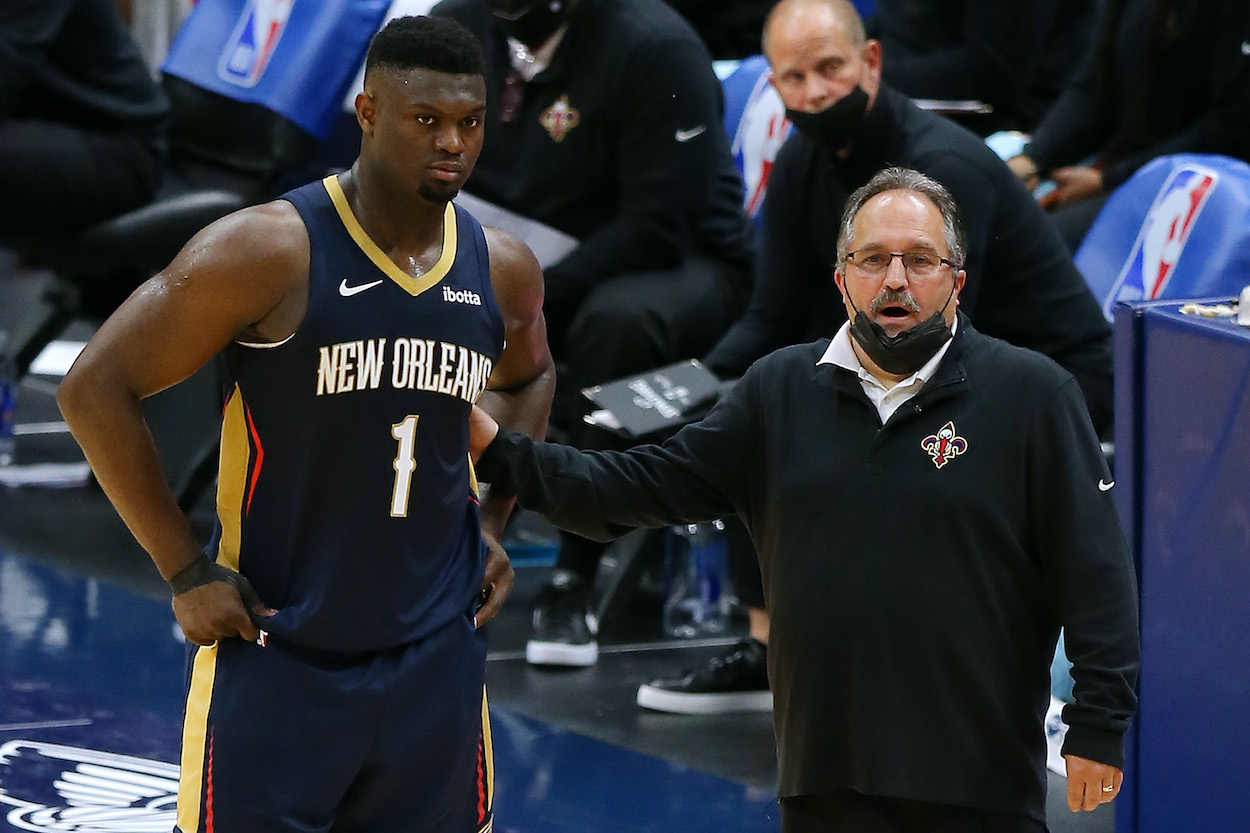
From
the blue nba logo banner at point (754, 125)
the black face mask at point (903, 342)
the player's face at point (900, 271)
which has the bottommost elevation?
the black face mask at point (903, 342)

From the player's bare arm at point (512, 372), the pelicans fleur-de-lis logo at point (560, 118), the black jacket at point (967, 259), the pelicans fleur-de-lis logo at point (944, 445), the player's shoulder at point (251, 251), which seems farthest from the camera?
the pelicans fleur-de-lis logo at point (560, 118)

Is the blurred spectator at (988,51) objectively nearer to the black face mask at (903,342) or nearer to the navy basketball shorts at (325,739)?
the black face mask at (903,342)

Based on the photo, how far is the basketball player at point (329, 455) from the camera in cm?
260

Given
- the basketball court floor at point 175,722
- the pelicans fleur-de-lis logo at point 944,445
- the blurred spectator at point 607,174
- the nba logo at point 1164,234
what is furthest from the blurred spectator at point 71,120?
the pelicans fleur-de-lis logo at point 944,445

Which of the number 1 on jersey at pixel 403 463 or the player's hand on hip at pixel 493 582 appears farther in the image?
the player's hand on hip at pixel 493 582

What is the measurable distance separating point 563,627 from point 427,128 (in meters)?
2.73

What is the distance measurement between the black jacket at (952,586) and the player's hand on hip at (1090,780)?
0.06 ft

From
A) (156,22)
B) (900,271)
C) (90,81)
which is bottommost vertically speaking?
(900,271)

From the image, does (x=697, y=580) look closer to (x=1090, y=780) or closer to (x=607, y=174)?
(x=607, y=174)

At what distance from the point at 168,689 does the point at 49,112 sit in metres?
2.45

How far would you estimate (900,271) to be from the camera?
284 centimetres

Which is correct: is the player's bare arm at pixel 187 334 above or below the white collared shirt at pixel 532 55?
below

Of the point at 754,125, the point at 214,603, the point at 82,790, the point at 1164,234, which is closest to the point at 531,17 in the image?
the point at 754,125

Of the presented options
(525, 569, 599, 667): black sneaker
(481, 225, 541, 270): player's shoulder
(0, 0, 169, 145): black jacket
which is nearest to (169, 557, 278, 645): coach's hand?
(481, 225, 541, 270): player's shoulder
